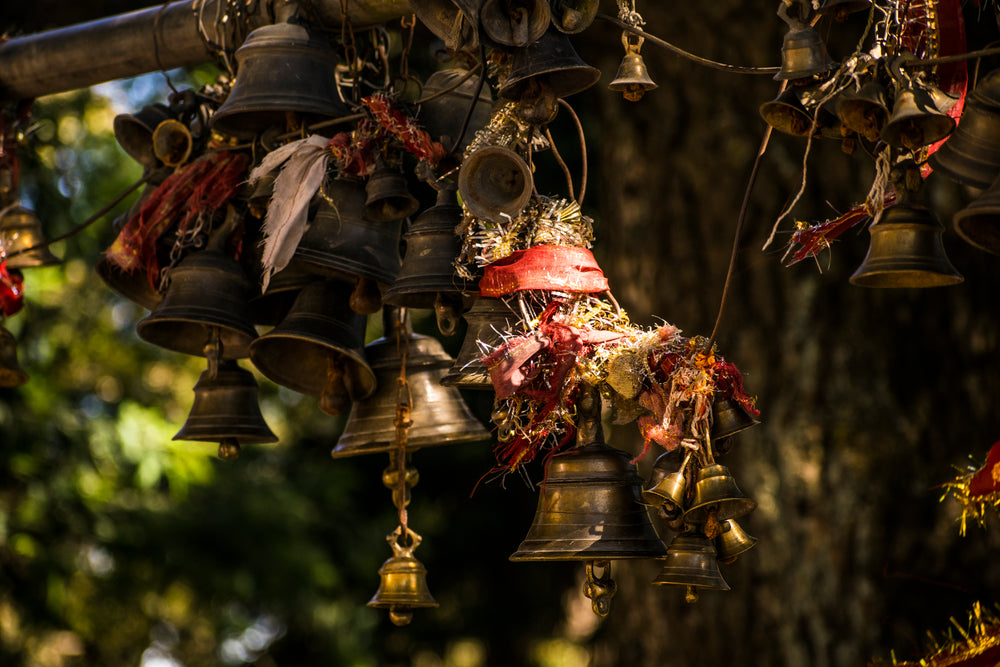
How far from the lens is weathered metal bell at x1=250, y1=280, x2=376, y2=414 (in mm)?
3459

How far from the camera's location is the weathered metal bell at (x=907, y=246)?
7.80 feet

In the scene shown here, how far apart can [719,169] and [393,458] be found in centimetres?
284

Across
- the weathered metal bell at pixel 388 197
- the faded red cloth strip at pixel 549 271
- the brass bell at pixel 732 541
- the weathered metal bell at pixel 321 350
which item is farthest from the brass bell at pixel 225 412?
the brass bell at pixel 732 541

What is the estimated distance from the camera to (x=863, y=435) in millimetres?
5113

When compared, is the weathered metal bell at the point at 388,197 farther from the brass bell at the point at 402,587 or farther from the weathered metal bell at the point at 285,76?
the brass bell at the point at 402,587

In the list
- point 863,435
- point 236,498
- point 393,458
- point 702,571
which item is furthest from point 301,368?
point 236,498

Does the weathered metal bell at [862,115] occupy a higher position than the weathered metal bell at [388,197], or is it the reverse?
the weathered metal bell at [388,197]

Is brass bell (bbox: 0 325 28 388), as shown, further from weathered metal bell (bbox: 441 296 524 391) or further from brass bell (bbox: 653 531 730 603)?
brass bell (bbox: 653 531 730 603)

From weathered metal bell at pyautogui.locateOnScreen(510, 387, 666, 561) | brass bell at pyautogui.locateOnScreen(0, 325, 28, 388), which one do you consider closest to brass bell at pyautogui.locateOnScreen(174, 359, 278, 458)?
brass bell at pyautogui.locateOnScreen(0, 325, 28, 388)

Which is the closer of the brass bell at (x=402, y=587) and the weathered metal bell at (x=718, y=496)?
the weathered metal bell at (x=718, y=496)

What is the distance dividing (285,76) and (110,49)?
1.15 metres

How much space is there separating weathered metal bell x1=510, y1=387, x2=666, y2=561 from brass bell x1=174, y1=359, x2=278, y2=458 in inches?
54.8

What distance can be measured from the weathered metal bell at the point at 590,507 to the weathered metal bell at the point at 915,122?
89cm

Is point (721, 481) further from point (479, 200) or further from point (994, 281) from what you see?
point (994, 281)
